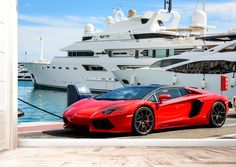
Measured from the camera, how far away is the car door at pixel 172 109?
6.55 m

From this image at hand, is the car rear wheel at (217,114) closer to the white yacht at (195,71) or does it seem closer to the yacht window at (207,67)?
the white yacht at (195,71)

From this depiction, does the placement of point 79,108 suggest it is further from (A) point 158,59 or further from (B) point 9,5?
(A) point 158,59

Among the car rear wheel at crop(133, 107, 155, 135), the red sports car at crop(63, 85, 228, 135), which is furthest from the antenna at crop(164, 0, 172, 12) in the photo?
the car rear wheel at crop(133, 107, 155, 135)

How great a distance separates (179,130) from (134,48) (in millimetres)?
19579

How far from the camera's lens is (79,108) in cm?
630

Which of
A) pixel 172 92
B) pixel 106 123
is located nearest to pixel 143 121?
pixel 106 123

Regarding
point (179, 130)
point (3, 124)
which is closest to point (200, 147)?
point (179, 130)

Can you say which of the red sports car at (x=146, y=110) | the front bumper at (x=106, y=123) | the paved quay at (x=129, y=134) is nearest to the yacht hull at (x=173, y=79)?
the red sports car at (x=146, y=110)

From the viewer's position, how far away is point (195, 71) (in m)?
19.3

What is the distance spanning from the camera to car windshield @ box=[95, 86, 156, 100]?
6449 mm

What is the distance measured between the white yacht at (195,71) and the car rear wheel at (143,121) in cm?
821

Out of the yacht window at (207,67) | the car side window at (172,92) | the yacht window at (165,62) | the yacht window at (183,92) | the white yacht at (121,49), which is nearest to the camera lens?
the car side window at (172,92)

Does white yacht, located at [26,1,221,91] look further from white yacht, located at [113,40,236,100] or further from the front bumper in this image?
the front bumper

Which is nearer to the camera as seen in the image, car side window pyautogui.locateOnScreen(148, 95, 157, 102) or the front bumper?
the front bumper
